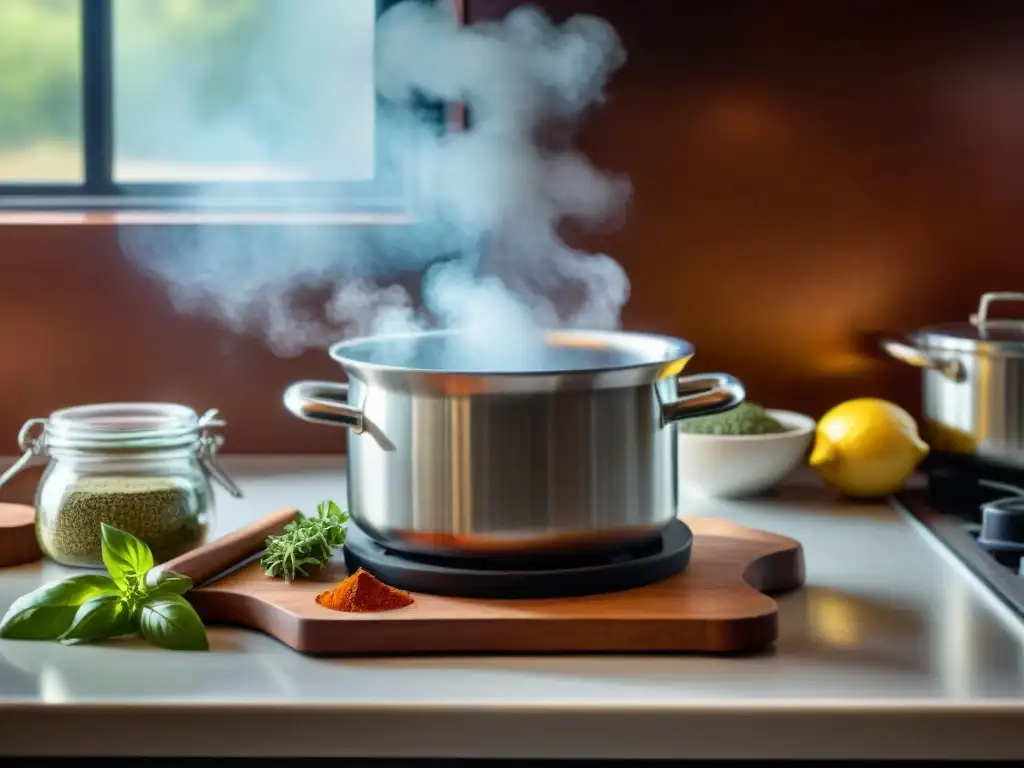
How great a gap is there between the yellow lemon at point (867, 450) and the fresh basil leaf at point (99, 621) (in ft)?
2.75

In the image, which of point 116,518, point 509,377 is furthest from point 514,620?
point 116,518

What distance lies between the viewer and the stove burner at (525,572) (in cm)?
102

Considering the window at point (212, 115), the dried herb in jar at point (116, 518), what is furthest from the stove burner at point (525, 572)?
the window at point (212, 115)

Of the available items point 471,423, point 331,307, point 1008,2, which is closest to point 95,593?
point 471,423

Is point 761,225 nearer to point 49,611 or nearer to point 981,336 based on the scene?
point 981,336

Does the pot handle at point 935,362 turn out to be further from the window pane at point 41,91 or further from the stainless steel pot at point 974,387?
the window pane at point 41,91

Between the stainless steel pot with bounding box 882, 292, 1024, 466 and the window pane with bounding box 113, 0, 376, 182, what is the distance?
2.84 feet

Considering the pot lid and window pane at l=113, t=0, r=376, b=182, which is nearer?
the pot lid

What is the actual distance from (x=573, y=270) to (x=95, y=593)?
875mm

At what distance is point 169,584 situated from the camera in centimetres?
101

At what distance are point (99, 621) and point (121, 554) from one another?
0.20 feet

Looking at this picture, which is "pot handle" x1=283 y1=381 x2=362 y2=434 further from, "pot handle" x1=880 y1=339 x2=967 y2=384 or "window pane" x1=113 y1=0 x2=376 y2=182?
"window pane" x1=113 y1=0 x2=376 y2=182

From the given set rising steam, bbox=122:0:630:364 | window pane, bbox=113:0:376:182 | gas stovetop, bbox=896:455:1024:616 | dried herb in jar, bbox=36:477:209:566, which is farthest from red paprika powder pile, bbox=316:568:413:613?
window pane, bbox=113:0:376:182

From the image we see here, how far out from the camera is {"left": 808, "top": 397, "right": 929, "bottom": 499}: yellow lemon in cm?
147
